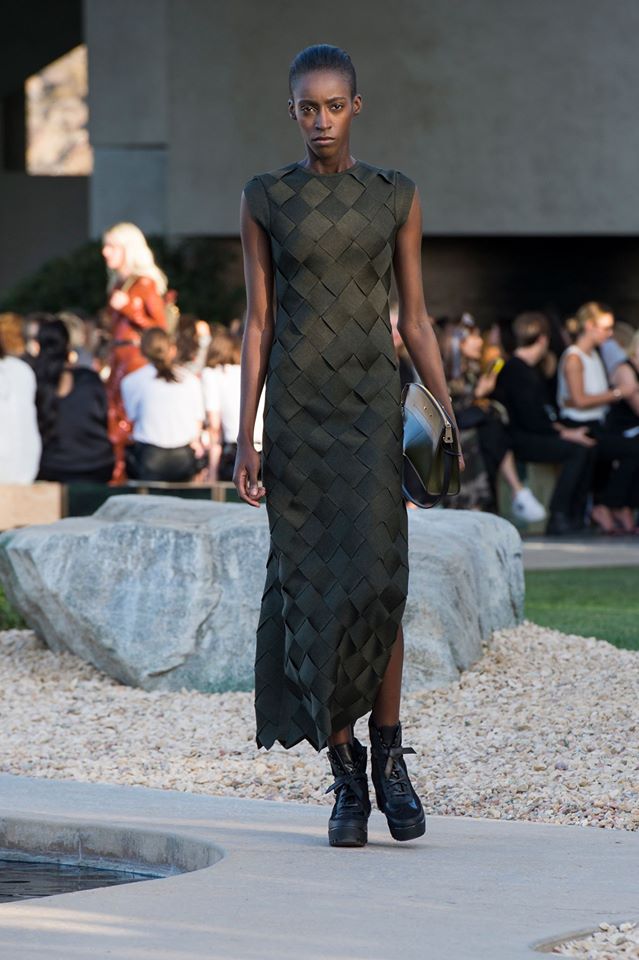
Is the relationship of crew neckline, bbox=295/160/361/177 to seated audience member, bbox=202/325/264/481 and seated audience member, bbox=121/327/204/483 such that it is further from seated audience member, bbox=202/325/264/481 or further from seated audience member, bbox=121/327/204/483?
seated audience member, bbox=202/325/264/481

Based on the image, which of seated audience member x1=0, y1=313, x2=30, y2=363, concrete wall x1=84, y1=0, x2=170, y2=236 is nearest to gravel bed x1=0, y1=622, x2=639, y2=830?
seated audience member x1=0, y1=313, x2=30, y2=363

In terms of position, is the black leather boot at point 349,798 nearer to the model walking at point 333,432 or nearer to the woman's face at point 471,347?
the model walking at point 333,432

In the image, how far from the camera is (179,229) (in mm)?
25047

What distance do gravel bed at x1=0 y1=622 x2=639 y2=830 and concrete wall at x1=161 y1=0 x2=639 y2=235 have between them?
17040mm

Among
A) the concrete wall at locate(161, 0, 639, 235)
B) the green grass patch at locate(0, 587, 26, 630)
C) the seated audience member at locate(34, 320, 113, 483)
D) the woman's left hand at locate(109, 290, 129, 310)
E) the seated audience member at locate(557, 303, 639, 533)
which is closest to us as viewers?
the green grass patch at locate(0, 587, 26, 630)

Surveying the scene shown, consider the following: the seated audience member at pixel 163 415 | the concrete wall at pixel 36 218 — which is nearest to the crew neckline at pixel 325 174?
the seated audience member at pixel 163 415

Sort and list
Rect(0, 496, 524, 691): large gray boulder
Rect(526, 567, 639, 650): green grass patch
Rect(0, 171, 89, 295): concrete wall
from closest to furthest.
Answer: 1. Rect(0, 496, 524, 691): large gray boulder
2. Rect(526, 567, 639, 650): green grass patch
3. Rect(0, 171, 89, 295): concrete wall

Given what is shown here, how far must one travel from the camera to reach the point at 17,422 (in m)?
12.0

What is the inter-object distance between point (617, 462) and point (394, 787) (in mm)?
11494

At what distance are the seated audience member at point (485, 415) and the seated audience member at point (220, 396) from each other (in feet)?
7.14

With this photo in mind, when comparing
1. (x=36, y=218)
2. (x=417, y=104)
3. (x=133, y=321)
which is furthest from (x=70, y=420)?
(x=36, y=218)

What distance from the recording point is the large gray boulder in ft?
24.4

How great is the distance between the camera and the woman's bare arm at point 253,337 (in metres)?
4.73

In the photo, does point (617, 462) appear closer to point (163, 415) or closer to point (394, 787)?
point (163, 415)
